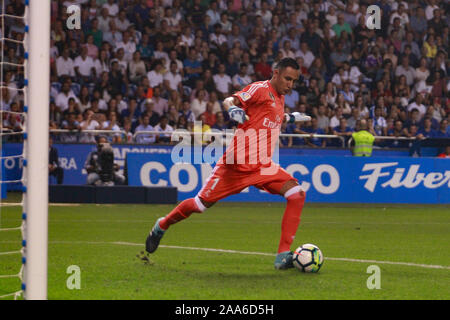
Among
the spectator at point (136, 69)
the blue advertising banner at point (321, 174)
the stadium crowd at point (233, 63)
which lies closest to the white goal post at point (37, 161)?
the blue advertising banner at point (321, 174)

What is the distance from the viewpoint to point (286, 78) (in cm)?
709

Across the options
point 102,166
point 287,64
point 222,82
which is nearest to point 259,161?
point 287,64

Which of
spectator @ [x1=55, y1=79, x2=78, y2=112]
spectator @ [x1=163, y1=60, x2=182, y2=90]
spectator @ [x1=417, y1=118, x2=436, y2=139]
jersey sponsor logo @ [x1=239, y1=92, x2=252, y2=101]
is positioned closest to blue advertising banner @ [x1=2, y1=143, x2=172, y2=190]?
spectator @ [x1=55, y1=79, x2=78, y2=112]

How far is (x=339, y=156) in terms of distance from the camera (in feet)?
56.6

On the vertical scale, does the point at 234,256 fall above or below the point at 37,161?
below

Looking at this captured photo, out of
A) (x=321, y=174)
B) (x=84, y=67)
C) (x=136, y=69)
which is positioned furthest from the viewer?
(x=136, y=69)

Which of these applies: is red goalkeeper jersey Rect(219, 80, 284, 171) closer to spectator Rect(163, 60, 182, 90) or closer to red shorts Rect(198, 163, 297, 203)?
red shorts Rect(198, 163, 297, 203)

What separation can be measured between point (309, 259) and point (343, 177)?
1081 centimetres

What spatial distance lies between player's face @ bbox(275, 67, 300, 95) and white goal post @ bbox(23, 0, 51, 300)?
9.73 feet

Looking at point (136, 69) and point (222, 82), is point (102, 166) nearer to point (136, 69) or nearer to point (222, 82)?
point (136, 69)

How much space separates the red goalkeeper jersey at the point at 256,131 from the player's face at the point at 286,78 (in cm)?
11

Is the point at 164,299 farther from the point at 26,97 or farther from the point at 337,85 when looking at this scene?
the point at 337,85

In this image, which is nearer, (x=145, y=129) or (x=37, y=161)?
(x=37, y=161)
